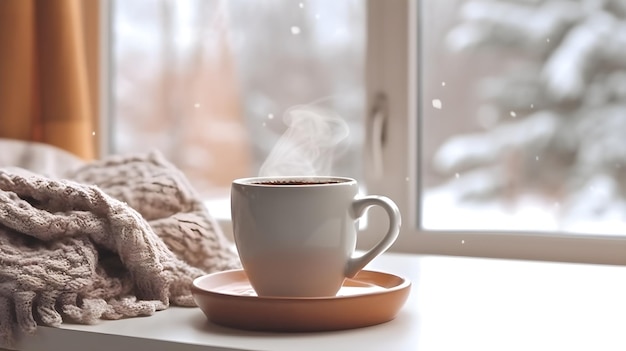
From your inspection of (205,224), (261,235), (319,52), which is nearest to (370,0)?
(319,52)

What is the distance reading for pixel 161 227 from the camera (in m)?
1.08

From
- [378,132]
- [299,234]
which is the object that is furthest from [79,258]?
[378,132]

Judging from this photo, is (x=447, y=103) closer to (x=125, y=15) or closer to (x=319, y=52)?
(x=319, y=52)

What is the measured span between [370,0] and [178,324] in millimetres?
910

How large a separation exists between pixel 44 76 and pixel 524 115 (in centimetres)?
96

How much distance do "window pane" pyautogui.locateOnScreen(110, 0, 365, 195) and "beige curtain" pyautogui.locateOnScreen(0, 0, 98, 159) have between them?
17 centimetres

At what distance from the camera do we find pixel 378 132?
162 centimetres

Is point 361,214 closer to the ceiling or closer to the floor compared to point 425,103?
closer to the floor

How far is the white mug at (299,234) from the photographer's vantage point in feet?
2.88

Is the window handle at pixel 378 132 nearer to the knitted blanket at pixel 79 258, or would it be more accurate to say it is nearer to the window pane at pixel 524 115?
the window pane at pixel 524 115

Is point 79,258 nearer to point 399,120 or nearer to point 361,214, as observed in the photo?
point 361,214

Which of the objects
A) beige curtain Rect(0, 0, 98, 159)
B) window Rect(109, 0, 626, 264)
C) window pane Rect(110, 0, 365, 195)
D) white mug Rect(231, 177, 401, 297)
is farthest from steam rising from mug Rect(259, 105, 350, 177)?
beige curtain Rect(0, 0, 98, 159)

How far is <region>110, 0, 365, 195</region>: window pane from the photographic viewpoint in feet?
5.47

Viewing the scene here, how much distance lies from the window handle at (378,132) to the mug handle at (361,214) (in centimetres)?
71
